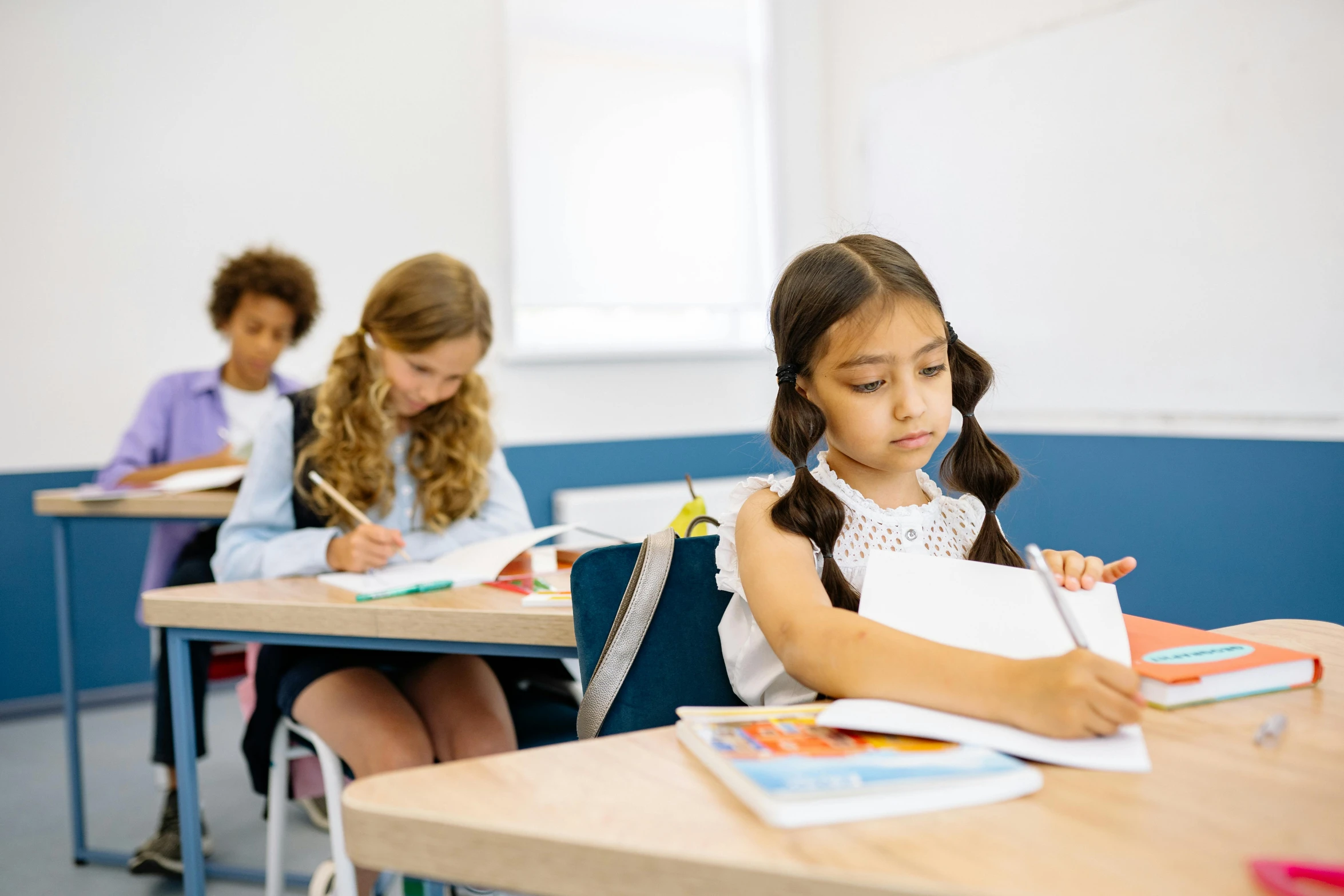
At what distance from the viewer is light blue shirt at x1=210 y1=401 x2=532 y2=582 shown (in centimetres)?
172

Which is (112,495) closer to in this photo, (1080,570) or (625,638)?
(625,638)

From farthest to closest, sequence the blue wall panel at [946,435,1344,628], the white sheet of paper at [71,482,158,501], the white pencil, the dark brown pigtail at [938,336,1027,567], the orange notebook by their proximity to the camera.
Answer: the blue wall panel at [946,435,1344,628]
the white sheet of paper at [71,482,158,501]
the white pencil
the dark brown pigtail at [938,336,1027,567]
the orange notebook

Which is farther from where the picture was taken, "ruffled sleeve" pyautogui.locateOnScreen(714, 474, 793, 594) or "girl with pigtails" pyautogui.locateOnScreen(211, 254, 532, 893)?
"girl with pigtails" pyautogui.locateOnScreen(211, 254, 532, 893)

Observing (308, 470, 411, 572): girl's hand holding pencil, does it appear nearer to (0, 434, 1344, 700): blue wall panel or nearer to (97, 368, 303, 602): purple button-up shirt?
(0, 434, 1344, 700): blue wall panel

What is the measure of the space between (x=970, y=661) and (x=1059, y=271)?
9.15 ft

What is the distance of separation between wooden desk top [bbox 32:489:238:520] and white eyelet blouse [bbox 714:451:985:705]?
1.48m

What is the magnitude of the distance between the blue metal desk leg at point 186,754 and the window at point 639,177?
244cm

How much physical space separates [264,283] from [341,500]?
1466 mm

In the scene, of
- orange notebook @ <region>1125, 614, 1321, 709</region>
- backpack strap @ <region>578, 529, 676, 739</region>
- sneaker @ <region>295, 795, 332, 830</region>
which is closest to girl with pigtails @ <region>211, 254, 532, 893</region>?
backpack strap @ <region>578, 529, 676, 739</region>

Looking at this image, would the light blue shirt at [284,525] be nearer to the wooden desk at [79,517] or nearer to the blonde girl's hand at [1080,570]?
the wooden desk at [79,517]

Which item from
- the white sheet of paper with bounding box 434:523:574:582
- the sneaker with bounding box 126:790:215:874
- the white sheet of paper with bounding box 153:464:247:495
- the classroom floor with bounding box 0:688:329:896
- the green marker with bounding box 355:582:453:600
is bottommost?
the classroom floor with bounding box 0:688:329:896

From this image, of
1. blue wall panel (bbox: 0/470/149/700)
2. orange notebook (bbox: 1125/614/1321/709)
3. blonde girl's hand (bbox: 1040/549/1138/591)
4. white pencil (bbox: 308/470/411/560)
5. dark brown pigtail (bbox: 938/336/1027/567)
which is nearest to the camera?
orange notebook (bbox: 1125/614/1321/709)

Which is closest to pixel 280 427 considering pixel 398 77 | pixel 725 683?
pixel 725 683

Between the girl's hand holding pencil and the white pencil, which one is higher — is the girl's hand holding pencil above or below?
below
